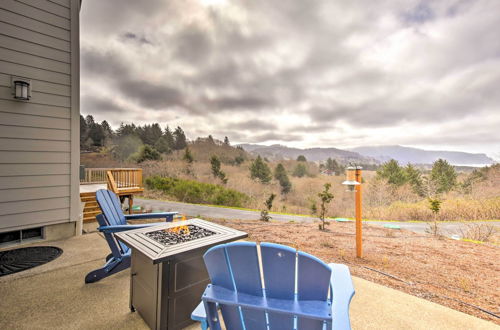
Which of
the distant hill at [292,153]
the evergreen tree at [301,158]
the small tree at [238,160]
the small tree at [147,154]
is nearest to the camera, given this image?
the small tree at [147,154]

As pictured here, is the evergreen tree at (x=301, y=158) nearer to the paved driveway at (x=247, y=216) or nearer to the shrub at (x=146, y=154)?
the shrub at (x=146, y=154)

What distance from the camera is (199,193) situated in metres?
6.28

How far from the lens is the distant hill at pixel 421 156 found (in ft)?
13.0

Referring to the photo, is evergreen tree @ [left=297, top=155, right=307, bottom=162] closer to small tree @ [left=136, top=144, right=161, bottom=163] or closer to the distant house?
small tree @ [left=136, top=144, right=161, bottom=163]

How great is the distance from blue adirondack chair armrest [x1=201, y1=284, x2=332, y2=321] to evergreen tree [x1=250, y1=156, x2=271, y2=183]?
26.9ft

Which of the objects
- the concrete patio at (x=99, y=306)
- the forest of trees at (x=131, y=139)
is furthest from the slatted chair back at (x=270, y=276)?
the forest of trees at (x=131, y=139)

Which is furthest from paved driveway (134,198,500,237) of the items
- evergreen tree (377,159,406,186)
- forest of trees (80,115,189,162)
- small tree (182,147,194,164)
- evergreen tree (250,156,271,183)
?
evergreen tree (250,156,271,183)

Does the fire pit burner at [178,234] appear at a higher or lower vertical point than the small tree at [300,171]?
lower

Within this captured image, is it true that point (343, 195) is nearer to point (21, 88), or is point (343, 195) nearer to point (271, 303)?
point (271, 303)

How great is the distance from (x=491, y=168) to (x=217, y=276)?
5034 millimetres

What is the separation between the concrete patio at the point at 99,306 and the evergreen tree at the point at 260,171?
284 inches

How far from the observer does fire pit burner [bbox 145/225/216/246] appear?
159 centimetres

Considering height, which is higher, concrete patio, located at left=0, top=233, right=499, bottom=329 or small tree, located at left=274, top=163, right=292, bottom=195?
small tree, located at left=274, top=163, right=292, bottom=195

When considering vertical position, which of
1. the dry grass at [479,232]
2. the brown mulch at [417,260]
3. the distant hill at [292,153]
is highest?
the distant hill at [292,153]
